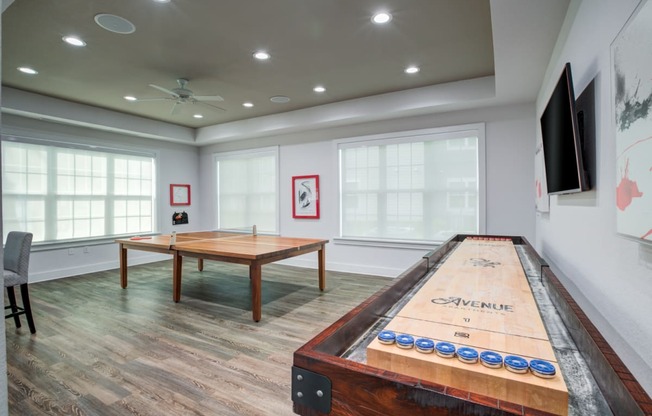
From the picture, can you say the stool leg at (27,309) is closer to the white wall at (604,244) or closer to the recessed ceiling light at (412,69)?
the white wall at (604,244)

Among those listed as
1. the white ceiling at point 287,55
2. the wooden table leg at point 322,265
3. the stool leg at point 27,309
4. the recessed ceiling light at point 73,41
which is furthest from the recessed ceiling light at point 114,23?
the wooden table leg at point 322,265

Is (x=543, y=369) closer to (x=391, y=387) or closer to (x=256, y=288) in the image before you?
(x=391, y=387)

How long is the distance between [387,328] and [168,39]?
10.6ft

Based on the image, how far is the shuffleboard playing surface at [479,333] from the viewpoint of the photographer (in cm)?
71

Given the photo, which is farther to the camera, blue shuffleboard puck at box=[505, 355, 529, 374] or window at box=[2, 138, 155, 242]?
window at box=[2, 138, 155, 242]

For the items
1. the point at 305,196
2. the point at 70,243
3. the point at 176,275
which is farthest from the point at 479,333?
the point at 70,243

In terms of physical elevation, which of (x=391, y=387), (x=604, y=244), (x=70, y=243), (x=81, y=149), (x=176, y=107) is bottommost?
(x=70, y=243)

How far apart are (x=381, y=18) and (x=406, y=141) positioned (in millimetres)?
2478

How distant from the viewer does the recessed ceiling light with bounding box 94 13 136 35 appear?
2.61m

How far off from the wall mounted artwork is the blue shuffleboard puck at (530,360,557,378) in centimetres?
56

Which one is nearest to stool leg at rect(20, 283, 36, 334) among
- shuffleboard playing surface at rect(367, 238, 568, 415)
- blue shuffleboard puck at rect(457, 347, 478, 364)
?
shuffleboard playing surface at rect(367, 238, 568, 415)

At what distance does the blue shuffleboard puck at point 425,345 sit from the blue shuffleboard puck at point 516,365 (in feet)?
0.56

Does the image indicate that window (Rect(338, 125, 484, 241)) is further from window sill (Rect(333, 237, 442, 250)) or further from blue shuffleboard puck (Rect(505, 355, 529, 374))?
blue shuffleboard puck (Rect(505, 355, 529, 374))

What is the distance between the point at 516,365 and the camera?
74cm
